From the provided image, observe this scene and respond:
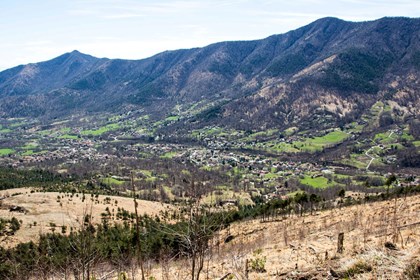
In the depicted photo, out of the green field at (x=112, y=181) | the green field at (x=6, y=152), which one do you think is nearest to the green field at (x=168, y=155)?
the green field at (x=112, y=181)

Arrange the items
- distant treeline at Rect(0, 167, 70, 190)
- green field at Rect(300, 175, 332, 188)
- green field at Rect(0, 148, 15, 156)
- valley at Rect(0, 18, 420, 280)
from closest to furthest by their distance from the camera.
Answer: valley at Rect(0, 18, 420, 280), distant treeline at Rect(0, 167, 70, 190), green field at Rect(300, 175, 332, 188), green field at Rect(0, 148, 15, 156)

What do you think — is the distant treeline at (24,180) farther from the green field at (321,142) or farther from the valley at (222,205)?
the green field at (321,142)

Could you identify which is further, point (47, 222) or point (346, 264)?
point (47, 222)

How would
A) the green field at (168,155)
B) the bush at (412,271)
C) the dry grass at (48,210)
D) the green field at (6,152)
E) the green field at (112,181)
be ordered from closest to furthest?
1. the bush at (412,271)
2. the dry grass at (48,210)
3. the green field at (112,181)
4. the green field at (168,155)
5. the green field at (6,152)

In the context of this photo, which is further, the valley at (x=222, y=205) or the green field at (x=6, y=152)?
the green field at (x=6, y=152)

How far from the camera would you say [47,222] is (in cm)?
4984

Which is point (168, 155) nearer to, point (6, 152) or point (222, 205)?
point (6, 152)

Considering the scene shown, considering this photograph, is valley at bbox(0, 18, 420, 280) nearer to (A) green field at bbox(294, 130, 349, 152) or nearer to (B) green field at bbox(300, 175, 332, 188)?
(B) green field at bbox(300, 175, 332, 188)

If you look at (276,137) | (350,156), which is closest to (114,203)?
(350,156)

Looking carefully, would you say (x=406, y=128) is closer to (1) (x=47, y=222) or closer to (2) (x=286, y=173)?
(2) (x=286, y=173)

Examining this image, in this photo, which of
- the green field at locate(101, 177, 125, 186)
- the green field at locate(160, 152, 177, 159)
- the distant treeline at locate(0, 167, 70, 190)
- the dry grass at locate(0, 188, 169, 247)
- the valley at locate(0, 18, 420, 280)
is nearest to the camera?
the valley at locate(0, 18, 420, 280)

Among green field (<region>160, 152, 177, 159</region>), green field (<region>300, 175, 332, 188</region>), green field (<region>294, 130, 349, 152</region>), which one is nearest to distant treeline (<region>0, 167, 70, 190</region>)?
green field (<region>160, 152, 177, 159</region>)

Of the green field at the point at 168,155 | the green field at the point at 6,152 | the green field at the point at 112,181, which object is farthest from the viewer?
the green field at the point at 6,152

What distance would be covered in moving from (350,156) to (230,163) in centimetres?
5063
